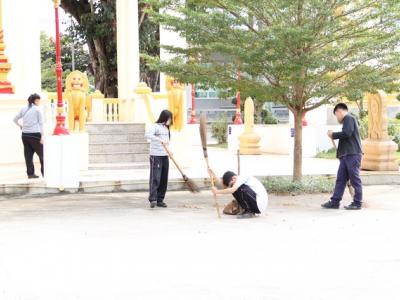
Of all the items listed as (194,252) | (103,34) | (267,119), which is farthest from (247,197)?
(267,119)

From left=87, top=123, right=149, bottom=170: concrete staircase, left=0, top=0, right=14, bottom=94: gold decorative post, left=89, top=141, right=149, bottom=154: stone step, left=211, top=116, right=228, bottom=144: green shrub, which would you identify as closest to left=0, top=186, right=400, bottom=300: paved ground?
left=87, top=123, right=149, bottom=170: concrete staircase

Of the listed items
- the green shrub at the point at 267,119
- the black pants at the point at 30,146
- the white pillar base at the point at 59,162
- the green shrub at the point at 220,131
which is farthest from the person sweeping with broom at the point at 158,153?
the green shrub at the point at 220,131

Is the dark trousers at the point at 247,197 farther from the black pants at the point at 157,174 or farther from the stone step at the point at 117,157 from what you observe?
the stone step at the point at 117,157

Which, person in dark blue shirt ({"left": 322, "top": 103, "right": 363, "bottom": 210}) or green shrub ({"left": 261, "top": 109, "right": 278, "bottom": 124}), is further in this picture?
green shrub ({"left": 261, "top": 109, "right": 278, "bottom": 124})

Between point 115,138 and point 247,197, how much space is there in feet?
23.6

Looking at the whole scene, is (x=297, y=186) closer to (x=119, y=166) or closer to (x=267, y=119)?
(x=119, y=166)

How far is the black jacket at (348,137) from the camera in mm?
9344

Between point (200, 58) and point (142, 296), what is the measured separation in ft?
23.6

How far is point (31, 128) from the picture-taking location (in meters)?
12.0

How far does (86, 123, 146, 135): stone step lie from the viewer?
15289 mm

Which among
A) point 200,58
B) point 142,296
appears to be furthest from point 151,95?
point 142,296

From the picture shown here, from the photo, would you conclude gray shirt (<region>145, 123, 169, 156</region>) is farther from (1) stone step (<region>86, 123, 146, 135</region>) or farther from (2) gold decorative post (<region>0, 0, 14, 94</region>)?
(2) gold decorative post (<region>0, 0, 14, 94</region>)

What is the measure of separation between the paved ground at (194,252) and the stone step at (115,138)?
513cm

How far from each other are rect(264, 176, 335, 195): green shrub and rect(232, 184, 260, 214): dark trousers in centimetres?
257
